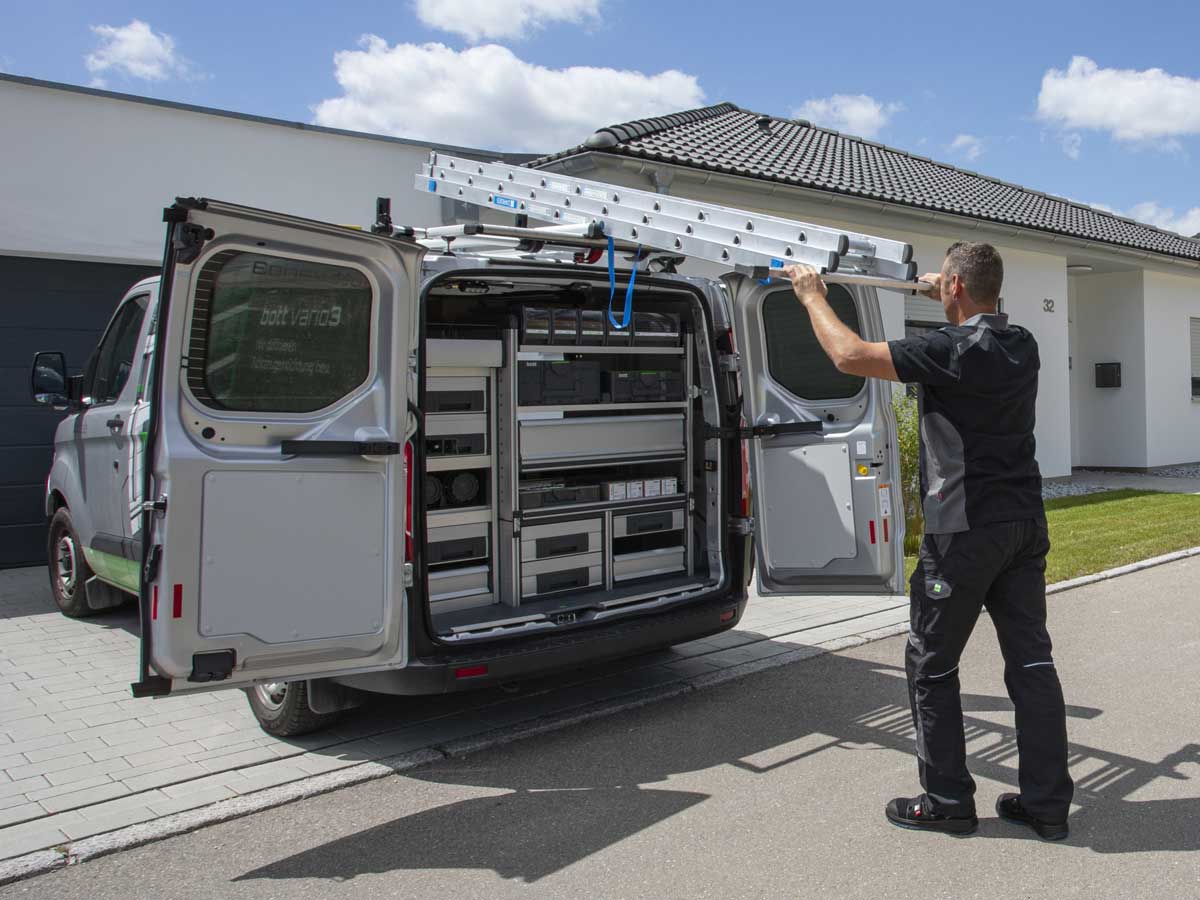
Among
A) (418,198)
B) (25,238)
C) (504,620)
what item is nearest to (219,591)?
(504,620)

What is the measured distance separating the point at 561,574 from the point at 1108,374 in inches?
582

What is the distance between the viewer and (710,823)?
385 centimetres

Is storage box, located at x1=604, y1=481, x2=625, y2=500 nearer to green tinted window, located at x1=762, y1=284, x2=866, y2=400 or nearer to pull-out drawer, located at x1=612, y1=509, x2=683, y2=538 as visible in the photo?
pull-out drawer, located at x1=612, y1=509, x2=683, y2=538

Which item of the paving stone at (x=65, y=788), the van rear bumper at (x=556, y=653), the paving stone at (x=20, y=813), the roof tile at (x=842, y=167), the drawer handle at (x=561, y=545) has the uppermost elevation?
the roof tile at (x=842, y=167)

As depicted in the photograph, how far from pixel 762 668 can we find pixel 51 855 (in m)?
3.70

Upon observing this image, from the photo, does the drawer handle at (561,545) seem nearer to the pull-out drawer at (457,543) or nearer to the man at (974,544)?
the pull-out drawer at (457,543)

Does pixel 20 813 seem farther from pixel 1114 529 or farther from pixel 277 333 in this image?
pixel 1114 529

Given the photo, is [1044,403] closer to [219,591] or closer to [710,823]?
[710,823]

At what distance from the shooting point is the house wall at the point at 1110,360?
675 inches

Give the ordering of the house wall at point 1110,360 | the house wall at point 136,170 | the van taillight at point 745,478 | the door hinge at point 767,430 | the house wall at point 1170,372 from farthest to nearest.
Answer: the house wall at point 1170,372, the house wall at point 1110,360, the house wall at point 136,170, the van taillight at point 745,478, the door hinge at point 767,430

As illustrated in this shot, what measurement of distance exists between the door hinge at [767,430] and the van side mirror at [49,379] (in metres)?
3.90

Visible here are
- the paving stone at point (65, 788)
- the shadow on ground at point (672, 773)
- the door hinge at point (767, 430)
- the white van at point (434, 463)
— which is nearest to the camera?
the shadow on ground at point (672, 773)

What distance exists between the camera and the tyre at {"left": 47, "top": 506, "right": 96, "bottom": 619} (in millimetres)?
6988

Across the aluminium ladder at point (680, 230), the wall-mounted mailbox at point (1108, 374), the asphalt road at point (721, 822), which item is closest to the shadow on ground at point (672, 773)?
the asphalt road at point (721, 822)
